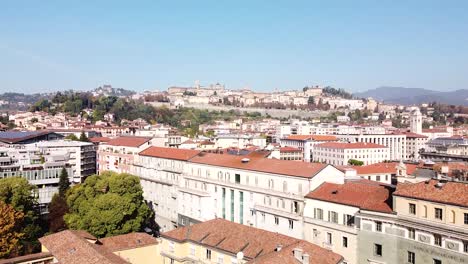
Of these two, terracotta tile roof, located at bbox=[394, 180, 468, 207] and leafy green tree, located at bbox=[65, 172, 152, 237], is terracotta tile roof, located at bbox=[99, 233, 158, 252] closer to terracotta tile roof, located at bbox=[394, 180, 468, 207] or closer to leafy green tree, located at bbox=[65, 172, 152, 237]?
leafy green tree, located at bbox=[65, 172, 152, 237]

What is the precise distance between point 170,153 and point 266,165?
60.7 ft

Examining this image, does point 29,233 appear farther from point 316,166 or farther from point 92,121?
point 92,121

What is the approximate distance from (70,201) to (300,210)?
26.2 meters

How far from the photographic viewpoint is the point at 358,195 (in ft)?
124

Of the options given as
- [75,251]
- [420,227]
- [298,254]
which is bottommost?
[75,251]

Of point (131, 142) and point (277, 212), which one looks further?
point (131, 142)

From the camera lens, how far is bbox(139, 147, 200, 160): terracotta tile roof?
60.8 metres

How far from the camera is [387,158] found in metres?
128

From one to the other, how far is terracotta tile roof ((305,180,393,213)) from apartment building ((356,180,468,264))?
80 centimetres

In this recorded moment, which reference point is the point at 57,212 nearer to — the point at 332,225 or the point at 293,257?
the point at 332,225

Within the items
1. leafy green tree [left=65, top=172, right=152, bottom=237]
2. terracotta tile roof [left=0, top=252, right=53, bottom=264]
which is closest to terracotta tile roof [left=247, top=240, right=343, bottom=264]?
terracotta tile roof [left=0, top=252, right=53, bottom=264]

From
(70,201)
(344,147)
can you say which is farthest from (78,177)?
(344,147)

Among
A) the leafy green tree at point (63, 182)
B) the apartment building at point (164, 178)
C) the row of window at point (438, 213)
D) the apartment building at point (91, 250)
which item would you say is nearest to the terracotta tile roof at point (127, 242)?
the apartment building at point (91, 250)

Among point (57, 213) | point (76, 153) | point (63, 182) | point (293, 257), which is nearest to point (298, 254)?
point (293, 257)
